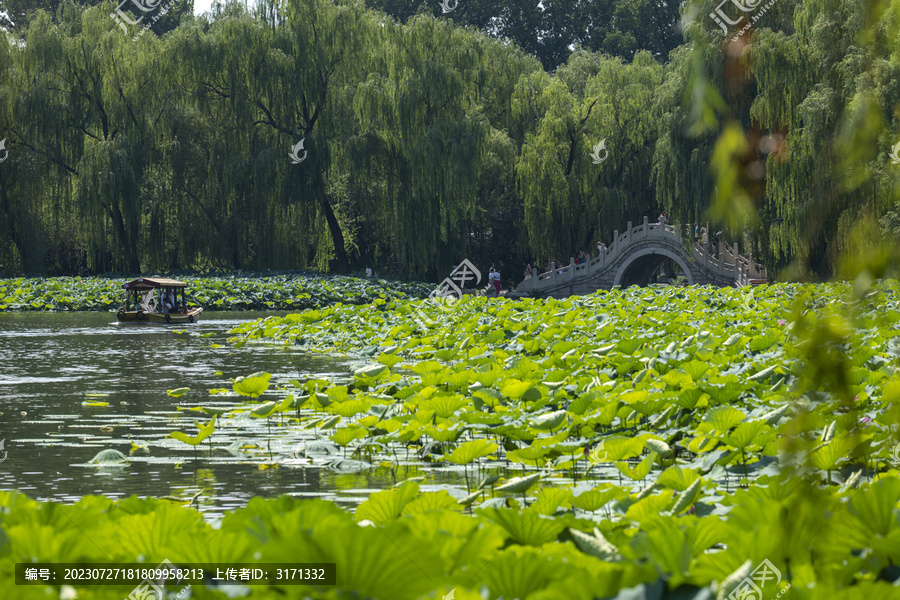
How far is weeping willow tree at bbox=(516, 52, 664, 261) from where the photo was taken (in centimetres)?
2466

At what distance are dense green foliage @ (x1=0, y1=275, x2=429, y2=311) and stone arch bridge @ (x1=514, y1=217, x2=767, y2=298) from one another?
4.46 m

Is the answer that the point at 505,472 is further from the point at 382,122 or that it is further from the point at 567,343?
the point at 382,122

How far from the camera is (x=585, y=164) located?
2472cm

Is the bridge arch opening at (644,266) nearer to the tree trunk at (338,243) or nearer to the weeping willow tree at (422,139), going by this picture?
the weeping willow tree at (422,139)

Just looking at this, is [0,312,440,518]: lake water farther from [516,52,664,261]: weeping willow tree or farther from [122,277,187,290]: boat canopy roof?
[516,52,664,261]: weeping willow tree

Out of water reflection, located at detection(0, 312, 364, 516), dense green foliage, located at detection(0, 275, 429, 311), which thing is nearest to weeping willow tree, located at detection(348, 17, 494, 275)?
dense green foliage, located at detection(0, 275, 429, 311)

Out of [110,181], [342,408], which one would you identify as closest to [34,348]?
[342,408]

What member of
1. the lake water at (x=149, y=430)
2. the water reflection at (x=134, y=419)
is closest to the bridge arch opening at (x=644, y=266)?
the water reflection at (x=134, y=419)

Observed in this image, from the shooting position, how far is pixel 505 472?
388 centimetres

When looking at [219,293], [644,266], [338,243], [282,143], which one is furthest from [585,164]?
[219,293]

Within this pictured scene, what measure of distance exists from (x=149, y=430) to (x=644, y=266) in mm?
24053

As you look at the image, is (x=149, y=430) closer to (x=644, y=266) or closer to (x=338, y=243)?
(x=338, y=243)

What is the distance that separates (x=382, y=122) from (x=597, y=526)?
21.4 metres

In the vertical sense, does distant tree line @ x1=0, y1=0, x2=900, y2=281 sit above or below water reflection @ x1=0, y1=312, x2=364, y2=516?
above
